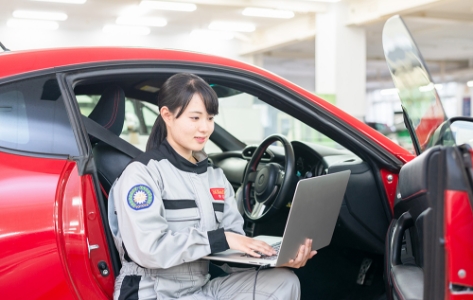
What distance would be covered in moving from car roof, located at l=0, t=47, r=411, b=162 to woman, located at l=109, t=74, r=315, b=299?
0.11 meters

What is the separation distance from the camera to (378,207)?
6.58 feet

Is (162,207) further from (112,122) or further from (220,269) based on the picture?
(220,269)

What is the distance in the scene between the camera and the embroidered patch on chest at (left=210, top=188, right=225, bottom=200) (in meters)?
1.74

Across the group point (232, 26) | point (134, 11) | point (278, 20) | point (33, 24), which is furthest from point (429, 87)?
point (33, 24)

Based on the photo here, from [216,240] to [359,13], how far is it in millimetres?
9681

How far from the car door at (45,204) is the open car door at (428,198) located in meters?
0.88

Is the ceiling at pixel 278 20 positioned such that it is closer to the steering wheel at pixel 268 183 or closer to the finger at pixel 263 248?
the steering wheel at pixel 268 183

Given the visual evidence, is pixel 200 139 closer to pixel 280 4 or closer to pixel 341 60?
pixel 280 4

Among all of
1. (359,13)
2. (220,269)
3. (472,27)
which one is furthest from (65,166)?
(472,27)

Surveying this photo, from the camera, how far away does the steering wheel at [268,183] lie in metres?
2.21

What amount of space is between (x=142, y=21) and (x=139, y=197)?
11181 millimetres

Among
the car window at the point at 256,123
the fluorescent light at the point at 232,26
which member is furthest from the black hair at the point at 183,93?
the fluorescent light at the point at 232,26

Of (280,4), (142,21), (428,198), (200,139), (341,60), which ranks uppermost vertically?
(142,21)

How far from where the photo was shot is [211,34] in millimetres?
13914
